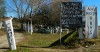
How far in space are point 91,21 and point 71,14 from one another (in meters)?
3.78

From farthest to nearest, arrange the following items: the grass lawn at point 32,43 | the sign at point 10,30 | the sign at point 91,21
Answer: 1. the sign at point 91,21
2. the grass lawn at point 32,43
3. the sign at point 10,30

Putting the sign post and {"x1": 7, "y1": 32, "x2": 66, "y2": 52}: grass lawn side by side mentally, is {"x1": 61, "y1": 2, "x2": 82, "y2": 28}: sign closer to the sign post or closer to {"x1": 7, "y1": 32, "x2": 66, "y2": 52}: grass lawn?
the sign post

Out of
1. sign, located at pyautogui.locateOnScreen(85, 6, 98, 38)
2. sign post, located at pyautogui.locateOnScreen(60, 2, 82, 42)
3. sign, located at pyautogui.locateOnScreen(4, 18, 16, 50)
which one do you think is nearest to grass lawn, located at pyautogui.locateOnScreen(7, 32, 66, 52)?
sign, located at pyautogui.locateOnScreen(4, 18, 16, 50)

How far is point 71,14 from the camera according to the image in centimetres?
2156

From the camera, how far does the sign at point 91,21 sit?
23.9m

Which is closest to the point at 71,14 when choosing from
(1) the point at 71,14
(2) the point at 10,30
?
(1) the point at 71,14

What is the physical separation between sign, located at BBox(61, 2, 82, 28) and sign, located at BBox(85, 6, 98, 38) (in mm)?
2505

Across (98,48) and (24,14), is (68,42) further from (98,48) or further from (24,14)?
(24,14)

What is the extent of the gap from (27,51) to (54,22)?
4572cm

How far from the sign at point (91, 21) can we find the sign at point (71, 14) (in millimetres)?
A: 2505

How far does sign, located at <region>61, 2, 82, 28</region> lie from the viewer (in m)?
21.4

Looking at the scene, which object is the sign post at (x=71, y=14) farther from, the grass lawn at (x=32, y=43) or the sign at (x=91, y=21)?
the grass lawn at (x=32, y=43)

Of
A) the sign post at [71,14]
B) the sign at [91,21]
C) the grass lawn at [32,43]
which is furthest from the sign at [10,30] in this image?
the sign at [91,21]

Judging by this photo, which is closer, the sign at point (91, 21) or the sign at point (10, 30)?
the sign at point (10, 30)
